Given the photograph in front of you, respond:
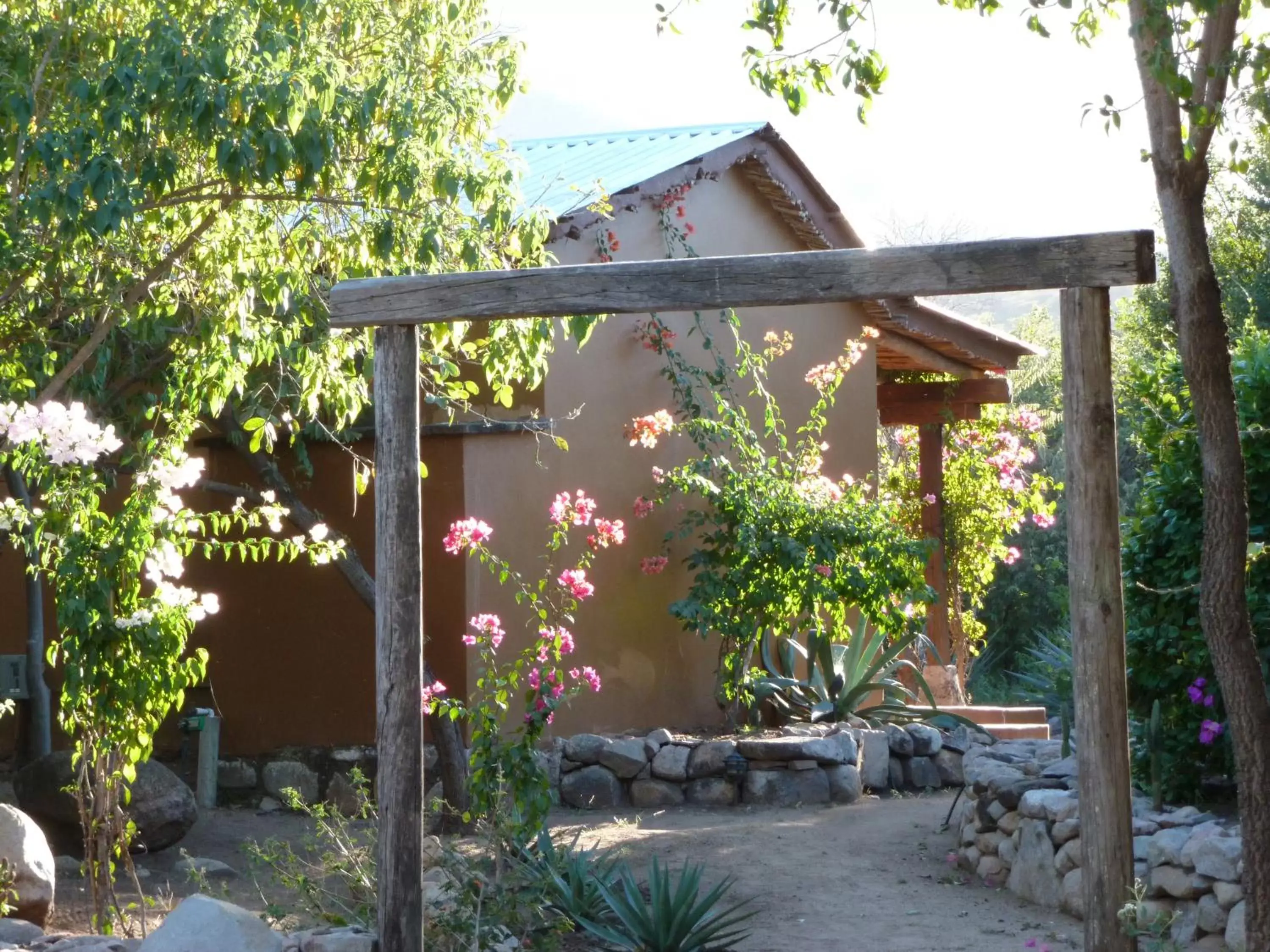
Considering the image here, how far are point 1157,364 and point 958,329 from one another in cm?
483

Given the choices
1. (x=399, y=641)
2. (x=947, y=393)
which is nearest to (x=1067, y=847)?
(x=399, y=641)

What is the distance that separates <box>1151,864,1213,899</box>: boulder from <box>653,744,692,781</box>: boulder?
3.82 meters

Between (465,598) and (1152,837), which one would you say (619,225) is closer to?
(465,598)

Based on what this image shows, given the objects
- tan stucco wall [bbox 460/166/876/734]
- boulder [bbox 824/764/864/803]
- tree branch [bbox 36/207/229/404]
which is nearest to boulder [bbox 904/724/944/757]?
boulder [bbox 824/764/864/803]

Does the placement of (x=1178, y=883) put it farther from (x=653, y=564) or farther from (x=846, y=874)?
(x=653, y=564)

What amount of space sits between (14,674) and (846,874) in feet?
18.3

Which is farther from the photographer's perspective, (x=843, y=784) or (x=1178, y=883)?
(x=843, y=784)

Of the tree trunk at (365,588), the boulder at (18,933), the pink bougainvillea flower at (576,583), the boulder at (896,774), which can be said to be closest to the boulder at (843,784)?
the boulder at (896,774)

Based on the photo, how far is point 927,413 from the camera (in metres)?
12.9

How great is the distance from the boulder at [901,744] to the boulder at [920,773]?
62 millimetres

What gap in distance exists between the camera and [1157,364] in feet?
22.3

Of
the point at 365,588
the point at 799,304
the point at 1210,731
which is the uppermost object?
the point at 799,304

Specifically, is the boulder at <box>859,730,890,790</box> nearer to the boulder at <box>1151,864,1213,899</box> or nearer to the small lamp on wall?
the small lamp on wall

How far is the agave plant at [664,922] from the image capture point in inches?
210
